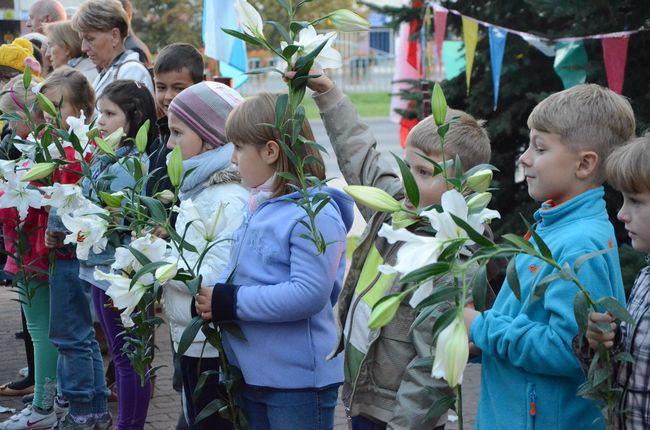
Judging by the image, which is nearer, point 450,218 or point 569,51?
point 450,218

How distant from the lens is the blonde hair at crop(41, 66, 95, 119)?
4824 millimetres

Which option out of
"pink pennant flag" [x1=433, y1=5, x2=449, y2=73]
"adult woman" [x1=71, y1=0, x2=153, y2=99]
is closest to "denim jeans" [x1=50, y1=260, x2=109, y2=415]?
"adult woman" [x1=71, y1=0, x2=153, y2=99]

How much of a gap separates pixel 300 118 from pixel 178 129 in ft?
4.67

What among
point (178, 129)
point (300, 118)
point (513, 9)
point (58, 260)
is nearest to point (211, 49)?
point (513, 9)

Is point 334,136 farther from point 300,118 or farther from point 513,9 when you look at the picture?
point 513,9

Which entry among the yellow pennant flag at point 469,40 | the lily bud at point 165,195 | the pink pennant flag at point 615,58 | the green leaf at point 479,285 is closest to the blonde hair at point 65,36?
the yellow pennant flag at point 469,40

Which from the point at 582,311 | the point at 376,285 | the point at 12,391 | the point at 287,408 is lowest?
the point at 12,391

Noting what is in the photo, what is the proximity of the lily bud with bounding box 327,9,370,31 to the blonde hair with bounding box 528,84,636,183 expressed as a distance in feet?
1.90

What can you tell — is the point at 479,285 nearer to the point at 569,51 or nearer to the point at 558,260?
the point at 558,260

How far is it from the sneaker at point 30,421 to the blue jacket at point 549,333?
3091 millimetres

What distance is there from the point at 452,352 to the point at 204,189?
2149mm

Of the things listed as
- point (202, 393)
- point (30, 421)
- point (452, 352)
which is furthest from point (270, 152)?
point (30, 421)

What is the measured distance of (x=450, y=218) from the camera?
191 cm

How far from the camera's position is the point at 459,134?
2.94m
